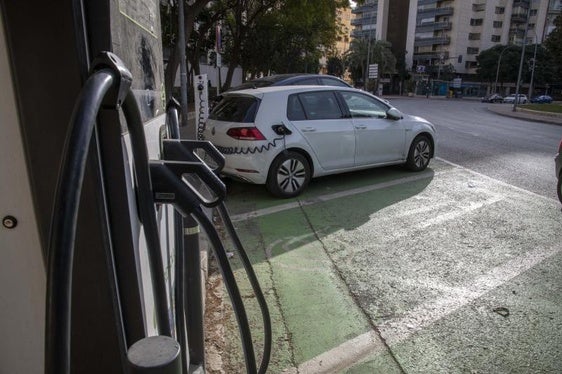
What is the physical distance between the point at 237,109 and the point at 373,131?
233 centimetres

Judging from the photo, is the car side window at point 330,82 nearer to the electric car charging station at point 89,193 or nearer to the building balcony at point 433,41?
the electric car charging station at point 89,193

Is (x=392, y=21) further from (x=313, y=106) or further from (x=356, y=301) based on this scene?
(x=356, y=301)

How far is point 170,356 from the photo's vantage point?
898mm

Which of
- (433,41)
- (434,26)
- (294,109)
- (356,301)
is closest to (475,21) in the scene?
(434,26)

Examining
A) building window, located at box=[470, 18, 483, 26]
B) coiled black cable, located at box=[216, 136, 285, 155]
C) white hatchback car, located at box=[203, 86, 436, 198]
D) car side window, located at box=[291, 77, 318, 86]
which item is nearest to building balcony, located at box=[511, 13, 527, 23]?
building window, located at box=[470, 18, 483, 26]

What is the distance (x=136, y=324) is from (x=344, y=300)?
8.51 ft

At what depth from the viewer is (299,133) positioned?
256 inches

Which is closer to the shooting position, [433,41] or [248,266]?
[248,266]

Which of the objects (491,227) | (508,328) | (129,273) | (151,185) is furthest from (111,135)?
(491,227)

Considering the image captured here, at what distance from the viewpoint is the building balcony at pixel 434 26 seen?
85.1 meters

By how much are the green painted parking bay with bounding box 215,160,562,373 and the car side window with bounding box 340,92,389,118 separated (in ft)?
4.43

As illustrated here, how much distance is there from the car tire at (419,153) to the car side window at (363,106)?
36.7 inches

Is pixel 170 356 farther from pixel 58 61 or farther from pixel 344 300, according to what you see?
pixel 344 300

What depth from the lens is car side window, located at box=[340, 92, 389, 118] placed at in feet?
23.5
